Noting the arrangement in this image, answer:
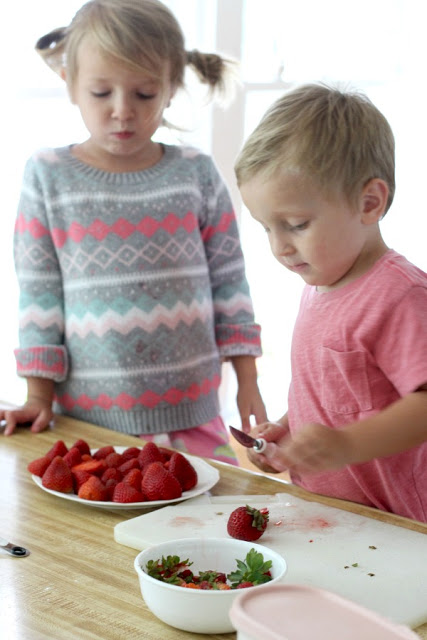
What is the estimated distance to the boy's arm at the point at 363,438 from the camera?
3.52 feet

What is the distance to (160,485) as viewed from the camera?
121 centimetres

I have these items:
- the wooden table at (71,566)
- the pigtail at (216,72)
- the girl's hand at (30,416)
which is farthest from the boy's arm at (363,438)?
the pigtail at (216,72)

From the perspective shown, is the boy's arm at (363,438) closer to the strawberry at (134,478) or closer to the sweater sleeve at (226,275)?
the strawberry at (134,478)

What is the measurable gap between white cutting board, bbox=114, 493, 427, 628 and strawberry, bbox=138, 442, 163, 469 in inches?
3.5

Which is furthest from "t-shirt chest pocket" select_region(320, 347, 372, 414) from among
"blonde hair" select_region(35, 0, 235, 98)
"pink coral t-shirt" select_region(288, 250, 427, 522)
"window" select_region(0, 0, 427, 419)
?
"window" select_region(0, 0, 427, 419)

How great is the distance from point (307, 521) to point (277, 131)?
1.65ft

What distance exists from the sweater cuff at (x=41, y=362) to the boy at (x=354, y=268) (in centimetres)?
56

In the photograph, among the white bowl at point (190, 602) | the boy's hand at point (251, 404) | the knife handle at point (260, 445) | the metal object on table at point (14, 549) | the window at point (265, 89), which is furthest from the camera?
the window at point (265, 89)

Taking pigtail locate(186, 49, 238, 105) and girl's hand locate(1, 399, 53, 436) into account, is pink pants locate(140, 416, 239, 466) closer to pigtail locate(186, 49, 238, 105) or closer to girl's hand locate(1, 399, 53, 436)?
girl's hand locate(1, 399, 53, 436)

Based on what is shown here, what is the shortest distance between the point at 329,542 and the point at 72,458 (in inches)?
15.7

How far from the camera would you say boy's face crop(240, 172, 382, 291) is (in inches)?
46.5

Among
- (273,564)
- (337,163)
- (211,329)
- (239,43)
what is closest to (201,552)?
(273,564)

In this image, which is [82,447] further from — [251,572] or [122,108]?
[122,108]

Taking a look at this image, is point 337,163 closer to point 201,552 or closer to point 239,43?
point 201,552
